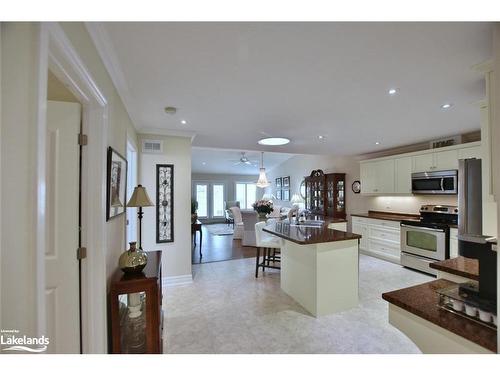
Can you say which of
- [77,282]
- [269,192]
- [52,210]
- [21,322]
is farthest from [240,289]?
[269,192]

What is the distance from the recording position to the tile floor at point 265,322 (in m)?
2.06

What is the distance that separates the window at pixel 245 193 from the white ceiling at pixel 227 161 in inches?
23.0

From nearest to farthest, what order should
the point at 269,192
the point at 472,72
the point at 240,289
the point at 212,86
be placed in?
the point at 472,72, the point at 212,86, the point at 240,289, the point at 269,192

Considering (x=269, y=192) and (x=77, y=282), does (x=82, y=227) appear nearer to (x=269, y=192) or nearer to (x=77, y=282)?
(x=77, y=282)

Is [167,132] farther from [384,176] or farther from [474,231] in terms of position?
[384,176]

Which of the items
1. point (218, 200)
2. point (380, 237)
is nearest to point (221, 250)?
point (380, 237)

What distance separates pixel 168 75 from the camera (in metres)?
1.82

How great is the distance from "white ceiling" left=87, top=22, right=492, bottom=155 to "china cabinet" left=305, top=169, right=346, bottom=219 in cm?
327

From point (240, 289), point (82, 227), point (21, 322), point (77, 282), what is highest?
point (82, 227)

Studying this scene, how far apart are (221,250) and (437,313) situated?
489 centimetres

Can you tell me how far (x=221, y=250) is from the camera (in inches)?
221

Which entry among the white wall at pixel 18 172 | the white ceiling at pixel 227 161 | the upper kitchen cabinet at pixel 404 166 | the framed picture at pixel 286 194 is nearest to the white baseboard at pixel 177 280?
the white wall at pixel 18 172

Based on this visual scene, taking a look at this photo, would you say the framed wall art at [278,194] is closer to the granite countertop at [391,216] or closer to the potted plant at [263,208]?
the granite countertop at [391,216]

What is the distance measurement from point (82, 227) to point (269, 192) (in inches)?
396
